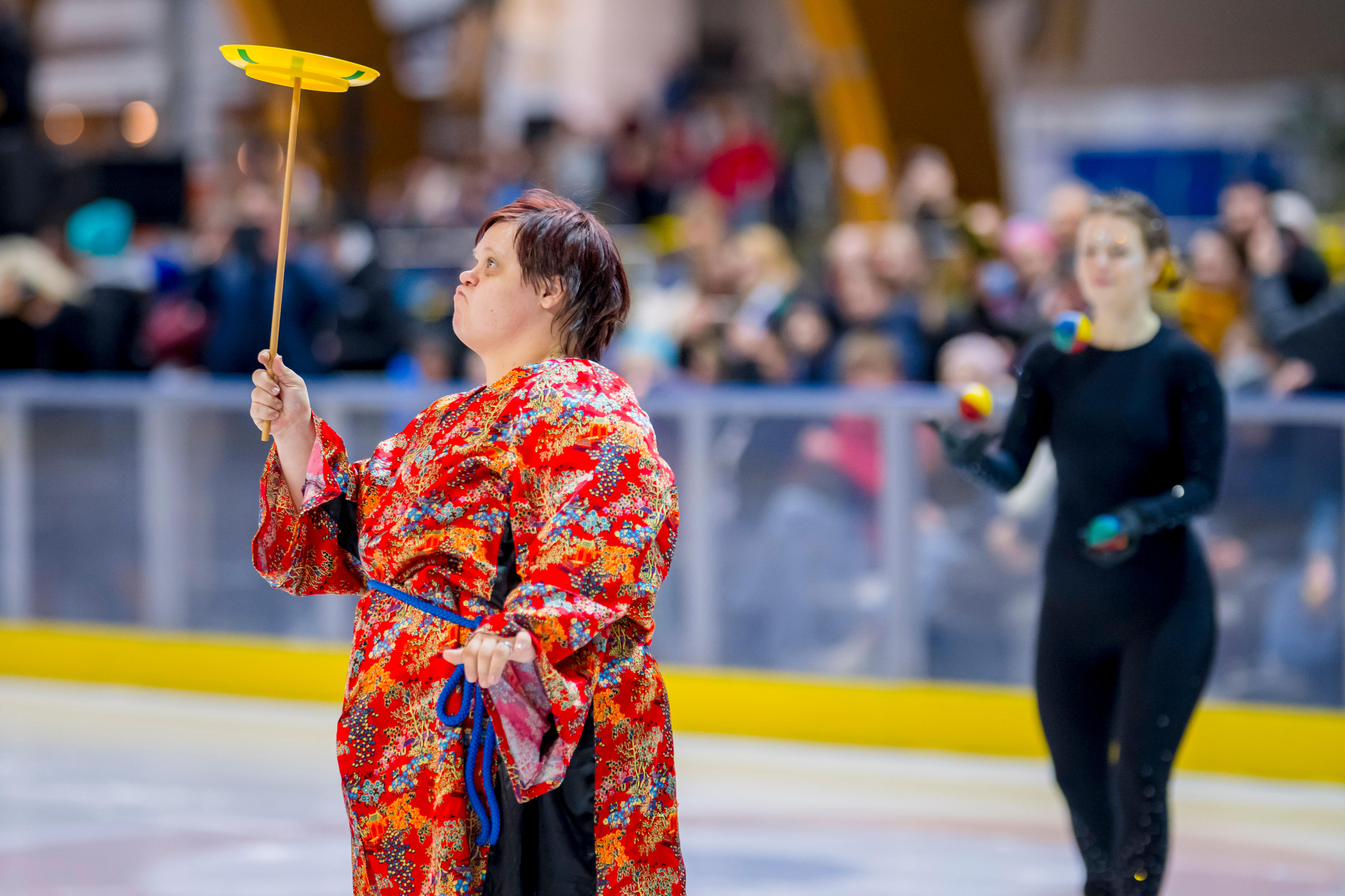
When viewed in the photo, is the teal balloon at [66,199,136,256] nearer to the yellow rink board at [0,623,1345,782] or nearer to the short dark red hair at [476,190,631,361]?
the yellow rink board at [0,623,1345,782]

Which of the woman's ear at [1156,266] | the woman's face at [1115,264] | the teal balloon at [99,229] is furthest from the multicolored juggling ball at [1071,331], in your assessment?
the teal balloon at [99,229]

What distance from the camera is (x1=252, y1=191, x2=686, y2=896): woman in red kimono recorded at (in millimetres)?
2139

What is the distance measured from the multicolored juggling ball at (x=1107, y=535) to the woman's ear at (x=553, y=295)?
1316mm

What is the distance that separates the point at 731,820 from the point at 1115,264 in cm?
215

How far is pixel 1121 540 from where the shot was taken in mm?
3293

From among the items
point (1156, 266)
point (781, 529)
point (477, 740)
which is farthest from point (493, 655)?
point (781, 529)

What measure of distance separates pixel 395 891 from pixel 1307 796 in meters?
3.60

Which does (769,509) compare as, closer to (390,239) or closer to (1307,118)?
(390,239)

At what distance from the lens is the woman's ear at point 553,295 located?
2.31 meters

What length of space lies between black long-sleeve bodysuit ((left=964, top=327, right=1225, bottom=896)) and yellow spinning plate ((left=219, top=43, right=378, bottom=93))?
1.68 meters

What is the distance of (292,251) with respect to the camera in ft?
24.0

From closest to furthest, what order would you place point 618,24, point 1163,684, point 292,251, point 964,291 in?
point 1163,684 → point 964,291 → point 292,251 → point 618,24

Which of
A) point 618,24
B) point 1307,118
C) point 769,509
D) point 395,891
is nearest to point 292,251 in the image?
point 769,509

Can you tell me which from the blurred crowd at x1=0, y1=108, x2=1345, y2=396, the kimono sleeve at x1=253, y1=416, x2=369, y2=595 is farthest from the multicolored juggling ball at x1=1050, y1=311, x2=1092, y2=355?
the blurred crowd at x1=0, y1=108, x2=1345, y2=396
